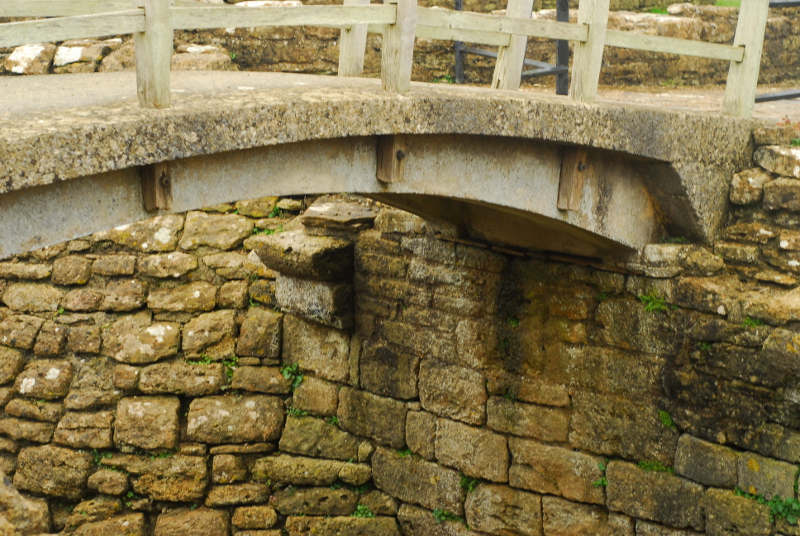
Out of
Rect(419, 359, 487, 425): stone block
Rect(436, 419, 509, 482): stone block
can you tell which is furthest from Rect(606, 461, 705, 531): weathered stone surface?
Rect(419, 359, 487, 425): stone block

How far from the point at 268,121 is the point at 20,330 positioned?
446 cm

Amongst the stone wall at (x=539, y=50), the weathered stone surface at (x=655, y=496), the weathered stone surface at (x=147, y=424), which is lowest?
the weathered stone surface at (x=147, y=424)

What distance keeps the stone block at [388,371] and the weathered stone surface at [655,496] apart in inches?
65.9

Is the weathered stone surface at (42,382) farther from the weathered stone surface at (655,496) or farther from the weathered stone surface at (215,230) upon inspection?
the weathered stone surface at (655,496)

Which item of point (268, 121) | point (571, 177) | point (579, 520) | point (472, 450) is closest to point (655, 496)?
point (579, 520)

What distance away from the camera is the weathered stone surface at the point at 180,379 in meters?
7.09

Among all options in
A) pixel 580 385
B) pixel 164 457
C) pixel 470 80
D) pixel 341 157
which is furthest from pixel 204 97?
pixel 470 80

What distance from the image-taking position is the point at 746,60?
18.1 feet

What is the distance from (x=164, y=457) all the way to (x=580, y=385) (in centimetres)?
344

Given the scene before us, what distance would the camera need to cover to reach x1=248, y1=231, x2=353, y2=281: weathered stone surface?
670 cm

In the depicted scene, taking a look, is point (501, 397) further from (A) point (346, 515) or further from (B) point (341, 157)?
(B) point (341, 157)

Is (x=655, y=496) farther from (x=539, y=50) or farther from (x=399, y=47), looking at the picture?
(x=539, y=50)

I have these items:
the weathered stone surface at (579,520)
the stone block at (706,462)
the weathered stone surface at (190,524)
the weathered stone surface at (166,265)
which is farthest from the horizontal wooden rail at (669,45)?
the weathered stone surface at (190,524)

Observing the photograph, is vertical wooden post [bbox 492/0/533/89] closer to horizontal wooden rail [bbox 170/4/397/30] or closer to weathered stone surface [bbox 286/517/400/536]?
horizontal wooden rail [bbox 170/4/397/30]
